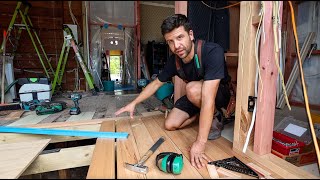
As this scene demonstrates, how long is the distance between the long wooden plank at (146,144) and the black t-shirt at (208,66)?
0.41m

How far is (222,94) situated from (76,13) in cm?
387

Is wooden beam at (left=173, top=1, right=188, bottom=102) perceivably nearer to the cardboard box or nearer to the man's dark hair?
the man's dark hair

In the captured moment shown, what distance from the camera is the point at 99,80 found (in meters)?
4.28

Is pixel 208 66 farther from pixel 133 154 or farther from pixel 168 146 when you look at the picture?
pixel 133 154

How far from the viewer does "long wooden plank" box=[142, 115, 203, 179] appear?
0.87m

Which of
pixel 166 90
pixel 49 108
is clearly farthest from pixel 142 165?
pixel 49 108

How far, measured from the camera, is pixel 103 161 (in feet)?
3.15

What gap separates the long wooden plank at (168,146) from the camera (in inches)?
34.4

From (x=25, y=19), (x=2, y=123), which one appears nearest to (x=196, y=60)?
(x=2, y=123)

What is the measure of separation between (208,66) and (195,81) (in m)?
0.21

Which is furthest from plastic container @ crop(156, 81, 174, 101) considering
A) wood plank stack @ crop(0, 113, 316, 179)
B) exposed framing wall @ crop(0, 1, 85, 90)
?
exposed framing wall @ crop(0, 1, 85, 90)

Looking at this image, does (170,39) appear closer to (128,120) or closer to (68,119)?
(128,120)

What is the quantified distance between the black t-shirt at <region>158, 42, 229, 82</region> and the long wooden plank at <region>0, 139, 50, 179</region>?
929 millimetres

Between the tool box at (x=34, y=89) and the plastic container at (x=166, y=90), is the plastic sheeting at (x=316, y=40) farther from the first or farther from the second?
the tool box at (x=34, y=89)
